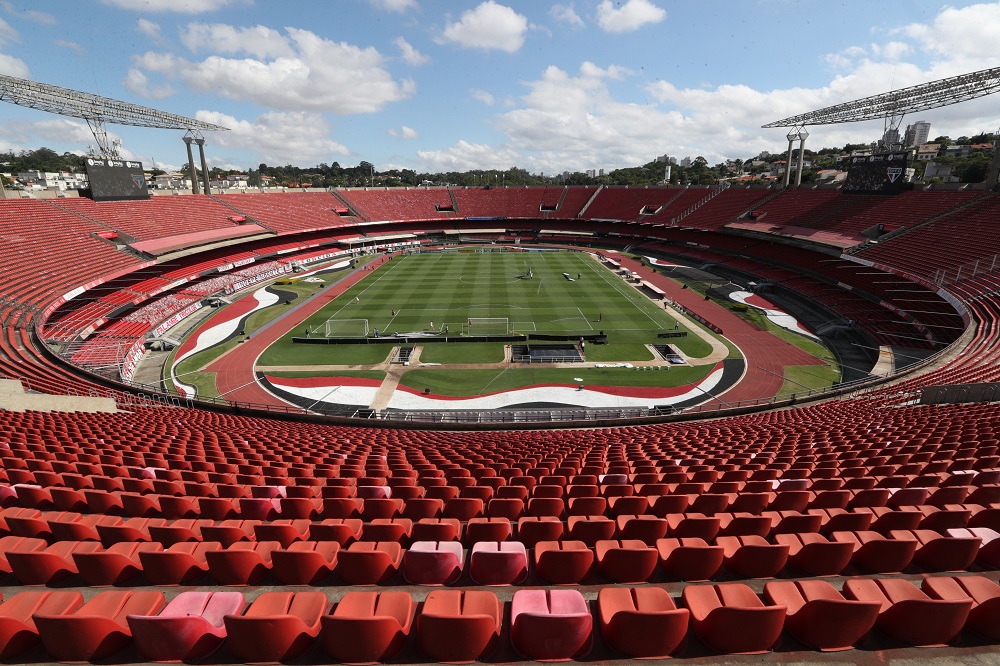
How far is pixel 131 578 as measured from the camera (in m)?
5.33

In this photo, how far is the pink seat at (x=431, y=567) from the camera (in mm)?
5246

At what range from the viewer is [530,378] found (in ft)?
93.6

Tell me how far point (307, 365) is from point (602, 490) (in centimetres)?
2669

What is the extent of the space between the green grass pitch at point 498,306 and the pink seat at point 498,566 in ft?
85.3

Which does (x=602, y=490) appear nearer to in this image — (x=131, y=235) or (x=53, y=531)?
(x=53, y=531)

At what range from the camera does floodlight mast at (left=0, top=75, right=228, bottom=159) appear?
131ft

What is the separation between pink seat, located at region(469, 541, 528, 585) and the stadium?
3 centimetres

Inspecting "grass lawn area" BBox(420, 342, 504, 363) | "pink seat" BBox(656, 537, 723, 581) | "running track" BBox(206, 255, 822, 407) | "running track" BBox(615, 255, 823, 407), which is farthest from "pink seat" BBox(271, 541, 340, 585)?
"grass lawn area" BBox(420, 342, 504, 363)

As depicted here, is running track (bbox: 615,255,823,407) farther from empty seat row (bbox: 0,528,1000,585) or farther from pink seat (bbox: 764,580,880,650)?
pink seat (bbox: 764,580,880,650)

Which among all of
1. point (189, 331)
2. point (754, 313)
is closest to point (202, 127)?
point (189, 331)

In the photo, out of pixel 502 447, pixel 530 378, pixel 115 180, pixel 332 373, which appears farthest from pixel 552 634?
pixel 115 180

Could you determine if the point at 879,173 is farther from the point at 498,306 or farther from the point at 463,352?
the point at 463,352

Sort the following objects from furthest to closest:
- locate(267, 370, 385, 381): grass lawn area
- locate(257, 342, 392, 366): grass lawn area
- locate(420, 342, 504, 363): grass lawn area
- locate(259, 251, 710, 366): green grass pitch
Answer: locate(259, 251, 710, 366): green grass pitch, locate(420, 342, 504, 363): grass lawn area, locate(257, 342, 392, 366): grass lawn area, locate(267, 370, 385, 381): grass lawn area

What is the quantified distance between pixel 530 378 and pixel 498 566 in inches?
920
